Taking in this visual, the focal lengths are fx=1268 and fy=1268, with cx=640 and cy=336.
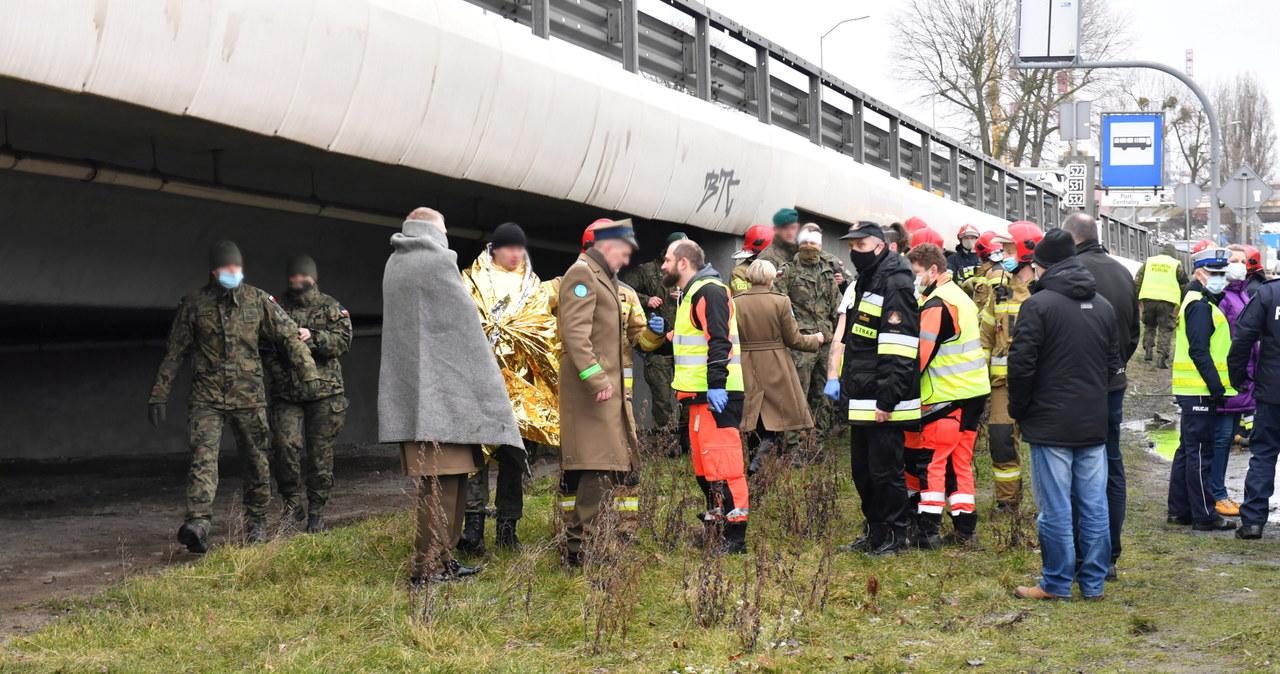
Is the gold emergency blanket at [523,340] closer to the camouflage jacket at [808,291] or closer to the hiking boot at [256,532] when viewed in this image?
the hiking boot at [256,532]

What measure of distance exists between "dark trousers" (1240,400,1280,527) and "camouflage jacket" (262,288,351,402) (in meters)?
6.03

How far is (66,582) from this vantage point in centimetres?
713

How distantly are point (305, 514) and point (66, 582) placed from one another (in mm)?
2263

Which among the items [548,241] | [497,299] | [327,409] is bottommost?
[327,409]

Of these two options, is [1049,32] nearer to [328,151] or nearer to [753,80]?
[753,80]

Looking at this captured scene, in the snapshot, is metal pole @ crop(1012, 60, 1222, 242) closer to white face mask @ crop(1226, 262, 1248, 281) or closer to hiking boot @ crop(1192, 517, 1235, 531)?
white face mask @ crop(1226, 262, 1248, 281)

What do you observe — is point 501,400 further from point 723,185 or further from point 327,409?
point 723,185

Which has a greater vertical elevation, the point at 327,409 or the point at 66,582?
the point at 327,409

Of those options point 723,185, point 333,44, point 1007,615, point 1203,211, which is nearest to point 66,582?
point 333,44

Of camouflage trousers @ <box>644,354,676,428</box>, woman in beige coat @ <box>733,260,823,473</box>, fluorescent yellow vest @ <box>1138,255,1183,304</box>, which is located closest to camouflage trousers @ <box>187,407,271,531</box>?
woman in beige coat @ <box>733,260,823,473</box>

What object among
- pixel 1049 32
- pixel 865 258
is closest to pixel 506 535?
pixel 865 258

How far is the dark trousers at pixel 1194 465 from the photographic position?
848 centimetres

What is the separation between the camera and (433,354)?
661 centimetres

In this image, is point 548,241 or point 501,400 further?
point 548,241
